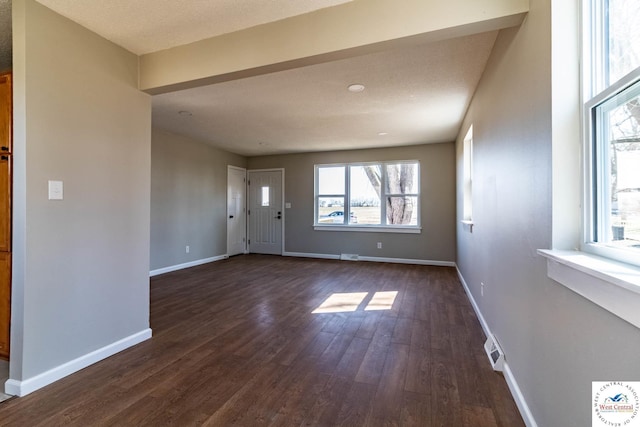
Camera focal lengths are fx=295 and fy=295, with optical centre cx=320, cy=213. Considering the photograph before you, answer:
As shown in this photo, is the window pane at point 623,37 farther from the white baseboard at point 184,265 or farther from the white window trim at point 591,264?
the white baseboard at point 184,265

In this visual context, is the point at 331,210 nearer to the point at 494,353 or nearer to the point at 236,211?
the point at 236,211

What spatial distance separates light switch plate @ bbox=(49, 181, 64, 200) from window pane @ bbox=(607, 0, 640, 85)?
114 inches

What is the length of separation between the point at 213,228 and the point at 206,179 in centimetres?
103

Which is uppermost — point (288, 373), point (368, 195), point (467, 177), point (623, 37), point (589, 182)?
point (623, 37)

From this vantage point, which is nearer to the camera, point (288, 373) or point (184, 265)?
point (288, 373)

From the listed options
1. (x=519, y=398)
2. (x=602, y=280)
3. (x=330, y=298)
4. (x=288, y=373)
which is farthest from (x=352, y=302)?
(x=602, y=280)

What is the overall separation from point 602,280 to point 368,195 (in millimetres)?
5545

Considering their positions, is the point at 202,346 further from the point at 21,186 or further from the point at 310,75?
the point at 310,75

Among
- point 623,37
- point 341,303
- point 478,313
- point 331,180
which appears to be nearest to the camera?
point 623,37

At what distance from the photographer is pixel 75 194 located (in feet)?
6.73

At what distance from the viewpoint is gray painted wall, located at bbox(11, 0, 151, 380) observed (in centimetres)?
180

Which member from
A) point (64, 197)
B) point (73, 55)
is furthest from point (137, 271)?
point (73, 55)

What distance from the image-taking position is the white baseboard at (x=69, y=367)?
5.83ft

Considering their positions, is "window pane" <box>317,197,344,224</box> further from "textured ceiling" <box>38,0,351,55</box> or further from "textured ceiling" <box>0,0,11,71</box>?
"textured ceiling" <box>0,0,11,71</box>
